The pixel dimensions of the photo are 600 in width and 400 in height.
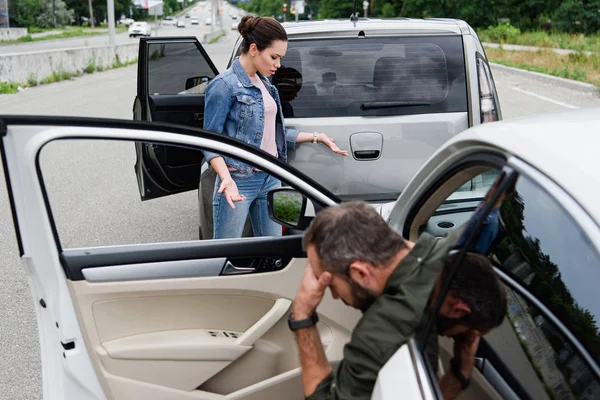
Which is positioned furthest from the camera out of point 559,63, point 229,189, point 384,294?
point 559,63

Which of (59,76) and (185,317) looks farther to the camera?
(59,76)

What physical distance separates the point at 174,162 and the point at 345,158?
4.19 feet

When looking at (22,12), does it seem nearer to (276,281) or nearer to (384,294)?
(276,281)

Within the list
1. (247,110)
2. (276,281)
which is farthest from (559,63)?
(276,281)

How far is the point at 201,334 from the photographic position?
319 centimetres

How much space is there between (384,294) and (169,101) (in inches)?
157

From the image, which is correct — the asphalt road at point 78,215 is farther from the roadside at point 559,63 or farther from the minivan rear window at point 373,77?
the roadside at point 559,63

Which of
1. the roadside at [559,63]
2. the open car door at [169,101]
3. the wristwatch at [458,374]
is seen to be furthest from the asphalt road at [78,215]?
the roadside at [559,63]

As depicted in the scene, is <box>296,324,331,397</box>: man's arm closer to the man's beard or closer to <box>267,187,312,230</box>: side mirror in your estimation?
the man's beard

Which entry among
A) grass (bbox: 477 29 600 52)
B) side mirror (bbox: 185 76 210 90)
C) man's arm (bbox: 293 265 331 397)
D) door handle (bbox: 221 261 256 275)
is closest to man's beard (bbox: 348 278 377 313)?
man's arm (bbox: 293 265 331 397)

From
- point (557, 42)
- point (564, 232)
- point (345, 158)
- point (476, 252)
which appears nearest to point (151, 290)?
point (476, 252)

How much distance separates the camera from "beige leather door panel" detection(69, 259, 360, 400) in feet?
9.82

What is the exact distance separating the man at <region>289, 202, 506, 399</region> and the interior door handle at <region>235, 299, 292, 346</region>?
742mm

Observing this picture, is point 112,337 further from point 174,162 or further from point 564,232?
point 174,162
